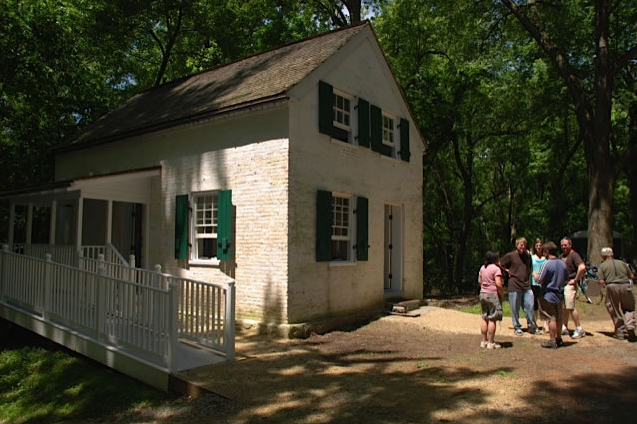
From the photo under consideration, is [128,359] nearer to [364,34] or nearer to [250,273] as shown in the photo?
[250,273]

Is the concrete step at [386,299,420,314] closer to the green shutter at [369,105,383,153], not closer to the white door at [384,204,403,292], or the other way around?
the white door at [384,204,403,292]

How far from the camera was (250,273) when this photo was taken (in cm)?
1060

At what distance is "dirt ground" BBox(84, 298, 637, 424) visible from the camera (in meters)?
5.54

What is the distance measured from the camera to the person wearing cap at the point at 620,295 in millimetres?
9109

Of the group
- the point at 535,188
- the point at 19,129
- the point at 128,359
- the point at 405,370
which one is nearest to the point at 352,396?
the point at 405,370

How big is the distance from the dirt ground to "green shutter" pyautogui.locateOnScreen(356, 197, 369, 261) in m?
2.65

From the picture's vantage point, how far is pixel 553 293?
851 centimetres

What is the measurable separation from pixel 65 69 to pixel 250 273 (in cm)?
924

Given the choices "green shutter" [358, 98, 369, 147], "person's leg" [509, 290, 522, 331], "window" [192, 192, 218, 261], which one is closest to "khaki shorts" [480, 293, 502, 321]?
"person's leg" [509, 290, 522, 331]

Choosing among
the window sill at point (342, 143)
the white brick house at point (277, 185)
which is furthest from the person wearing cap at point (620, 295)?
the window sill at point (342, 143)

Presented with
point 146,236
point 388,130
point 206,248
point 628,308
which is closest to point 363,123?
point 388,130

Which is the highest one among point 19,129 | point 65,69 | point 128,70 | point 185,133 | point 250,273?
point 128,70

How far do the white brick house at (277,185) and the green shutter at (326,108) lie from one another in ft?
0.15

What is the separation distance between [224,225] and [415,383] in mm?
5711
